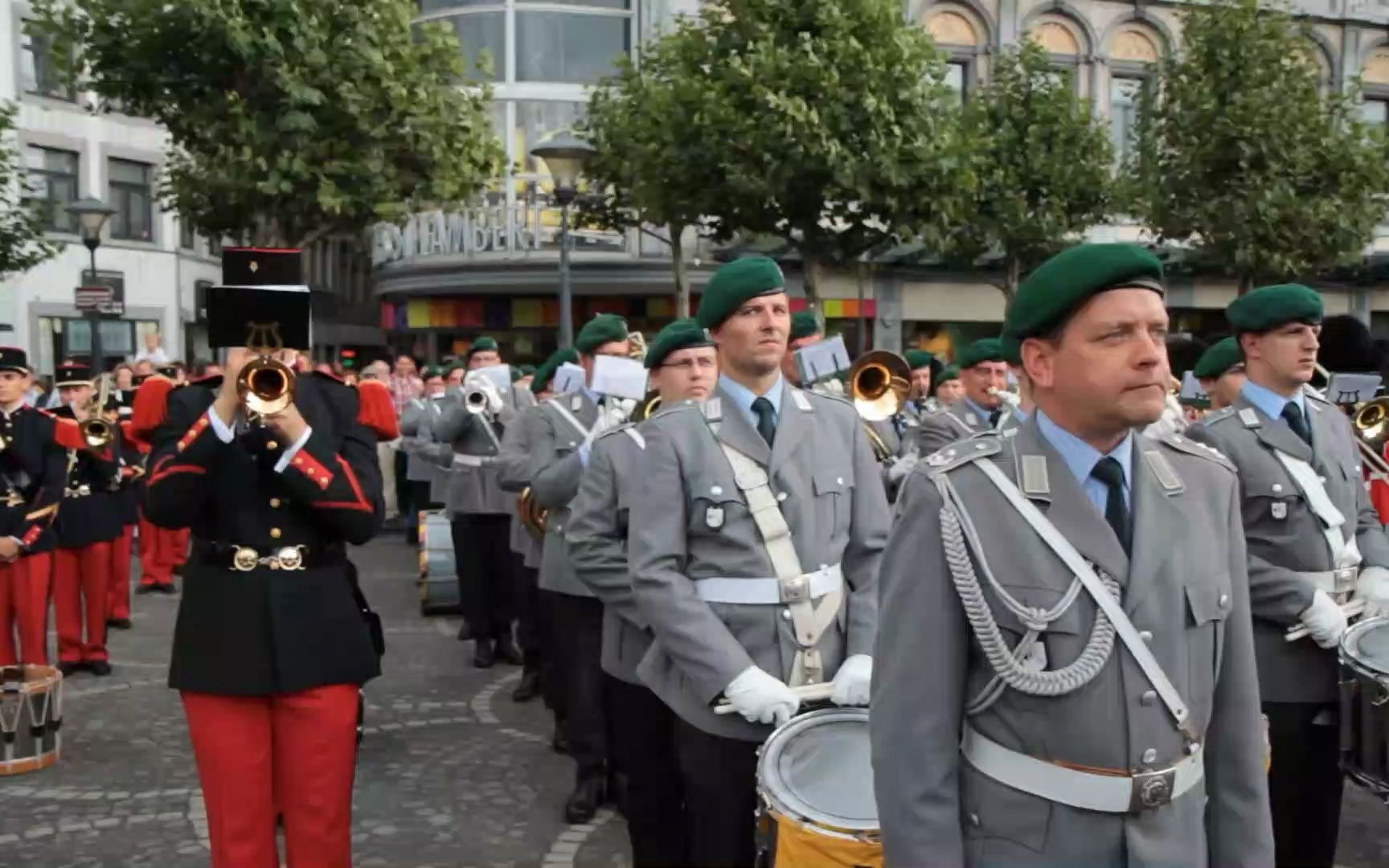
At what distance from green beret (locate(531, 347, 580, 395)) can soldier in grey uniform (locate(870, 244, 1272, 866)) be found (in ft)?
19.2

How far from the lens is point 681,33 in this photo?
62.8ft

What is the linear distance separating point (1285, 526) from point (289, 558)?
3357 millimetres

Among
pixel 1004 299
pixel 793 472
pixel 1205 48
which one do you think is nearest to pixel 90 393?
pixel 793 472

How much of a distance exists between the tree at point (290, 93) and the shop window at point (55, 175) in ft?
59.0

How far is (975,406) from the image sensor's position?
30.6ft

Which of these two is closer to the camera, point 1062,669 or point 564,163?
point 1062,669

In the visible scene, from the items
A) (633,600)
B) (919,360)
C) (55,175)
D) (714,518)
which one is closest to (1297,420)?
(714,518)

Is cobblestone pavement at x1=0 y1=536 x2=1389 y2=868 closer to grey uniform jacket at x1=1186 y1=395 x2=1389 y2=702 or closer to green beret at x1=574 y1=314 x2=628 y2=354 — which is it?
grey uniform jacket at x1=1186 y1=395 x2=1389 y2=702

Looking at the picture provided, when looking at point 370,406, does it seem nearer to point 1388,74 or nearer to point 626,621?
point 626,621

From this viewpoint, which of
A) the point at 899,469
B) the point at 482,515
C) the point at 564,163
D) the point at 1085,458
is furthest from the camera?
the point at 564,163

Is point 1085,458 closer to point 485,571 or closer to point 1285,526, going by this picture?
point 1285,526

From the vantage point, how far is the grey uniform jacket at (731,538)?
3941 mm

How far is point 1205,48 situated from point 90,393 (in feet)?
60.6

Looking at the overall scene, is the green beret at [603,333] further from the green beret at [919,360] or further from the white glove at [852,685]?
the green beret at [919,360]
